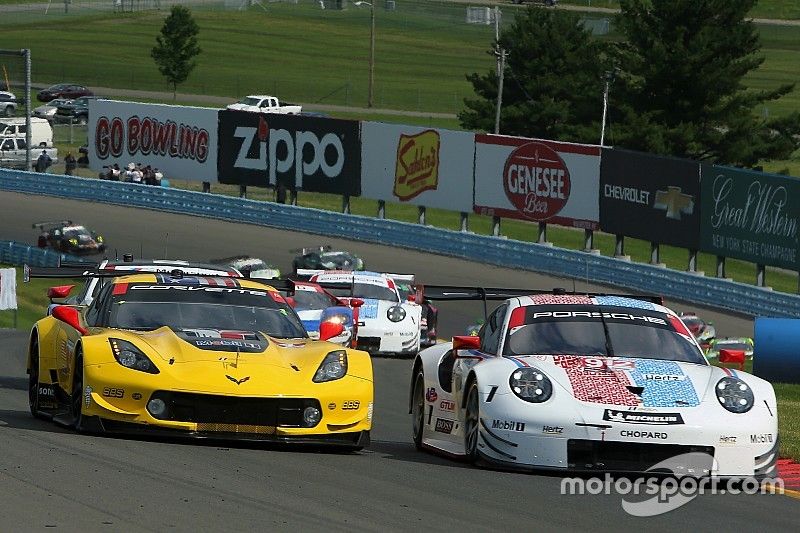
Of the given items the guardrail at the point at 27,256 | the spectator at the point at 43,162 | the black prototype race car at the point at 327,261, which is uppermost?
the spectator at the point at 43,162

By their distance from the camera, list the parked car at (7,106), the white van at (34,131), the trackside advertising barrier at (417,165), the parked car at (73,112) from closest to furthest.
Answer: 1. the trackside advertising barrier at (417,165)
2. the white van at (34,131)
3. the parked car at (7,106)
4. the parked car at (73,112)

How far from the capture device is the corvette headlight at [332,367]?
11.1 metres

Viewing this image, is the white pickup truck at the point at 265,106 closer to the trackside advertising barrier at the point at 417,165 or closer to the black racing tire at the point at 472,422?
the trackside advertising barrier at the point at 417,165

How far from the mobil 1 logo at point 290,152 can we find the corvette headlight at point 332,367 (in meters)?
34.5

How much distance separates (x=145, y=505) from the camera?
8.19 m

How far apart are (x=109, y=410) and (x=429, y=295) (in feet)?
8.75

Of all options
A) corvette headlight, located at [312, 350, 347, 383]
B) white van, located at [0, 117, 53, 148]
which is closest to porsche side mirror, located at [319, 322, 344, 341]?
corvette headlight, located at [312, 350, 347, 383]

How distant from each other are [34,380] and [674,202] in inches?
1039

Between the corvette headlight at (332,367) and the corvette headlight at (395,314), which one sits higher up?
the corvette headlight at (332,367)

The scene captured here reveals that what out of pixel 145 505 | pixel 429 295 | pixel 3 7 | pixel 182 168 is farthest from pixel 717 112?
pixel 3 7

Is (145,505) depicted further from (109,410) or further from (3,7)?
(3,7)

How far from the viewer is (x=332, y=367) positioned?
11.2 meters

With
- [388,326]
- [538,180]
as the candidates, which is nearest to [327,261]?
[538,180]

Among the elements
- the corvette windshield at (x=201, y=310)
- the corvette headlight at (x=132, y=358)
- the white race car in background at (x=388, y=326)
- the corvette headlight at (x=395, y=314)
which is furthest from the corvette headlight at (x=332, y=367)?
the corvette headlight at (x=395, y=314)
